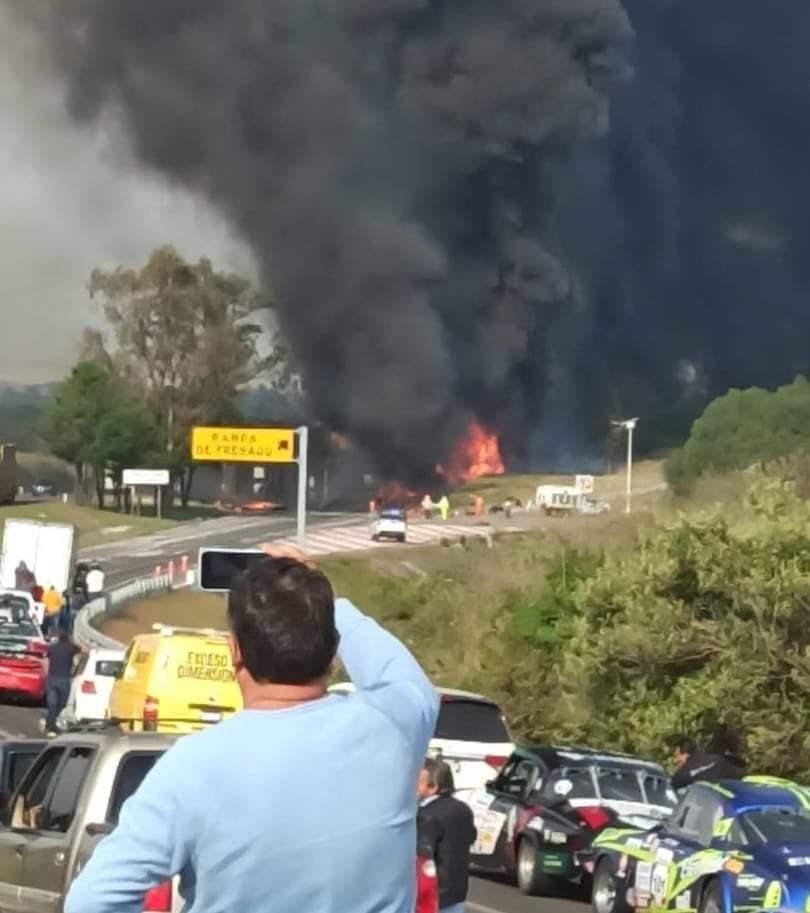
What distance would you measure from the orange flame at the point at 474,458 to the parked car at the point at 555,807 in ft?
270

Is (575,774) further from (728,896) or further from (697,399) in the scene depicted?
(697,399)

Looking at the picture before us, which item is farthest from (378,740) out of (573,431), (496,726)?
(573,431)

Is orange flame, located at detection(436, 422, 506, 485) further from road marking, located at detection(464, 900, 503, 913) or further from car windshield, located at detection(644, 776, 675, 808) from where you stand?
road marking, located at detection(464, 900, 503, 913)

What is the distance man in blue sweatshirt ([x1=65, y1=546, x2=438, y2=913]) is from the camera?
3.32 m

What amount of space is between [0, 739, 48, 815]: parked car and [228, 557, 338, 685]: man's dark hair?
841cm

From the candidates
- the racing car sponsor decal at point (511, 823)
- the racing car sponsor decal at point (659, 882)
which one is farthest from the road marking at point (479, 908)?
the racing car sponsor decal at point (659, 882)

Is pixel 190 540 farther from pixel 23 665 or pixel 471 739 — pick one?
pixel 471 739

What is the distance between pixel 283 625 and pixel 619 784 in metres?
16.3

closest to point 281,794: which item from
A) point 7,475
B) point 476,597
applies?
point 476,597

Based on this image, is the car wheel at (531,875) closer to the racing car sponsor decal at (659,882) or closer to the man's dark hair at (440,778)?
the racing car sponsor decal at (659,882)

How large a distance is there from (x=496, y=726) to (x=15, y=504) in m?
73.8

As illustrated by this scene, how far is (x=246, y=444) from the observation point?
34688mm

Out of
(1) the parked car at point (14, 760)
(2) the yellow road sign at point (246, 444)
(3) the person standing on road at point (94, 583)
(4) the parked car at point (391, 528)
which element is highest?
(4) the parked car at point (391, 528)

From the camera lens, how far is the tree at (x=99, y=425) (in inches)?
4072
